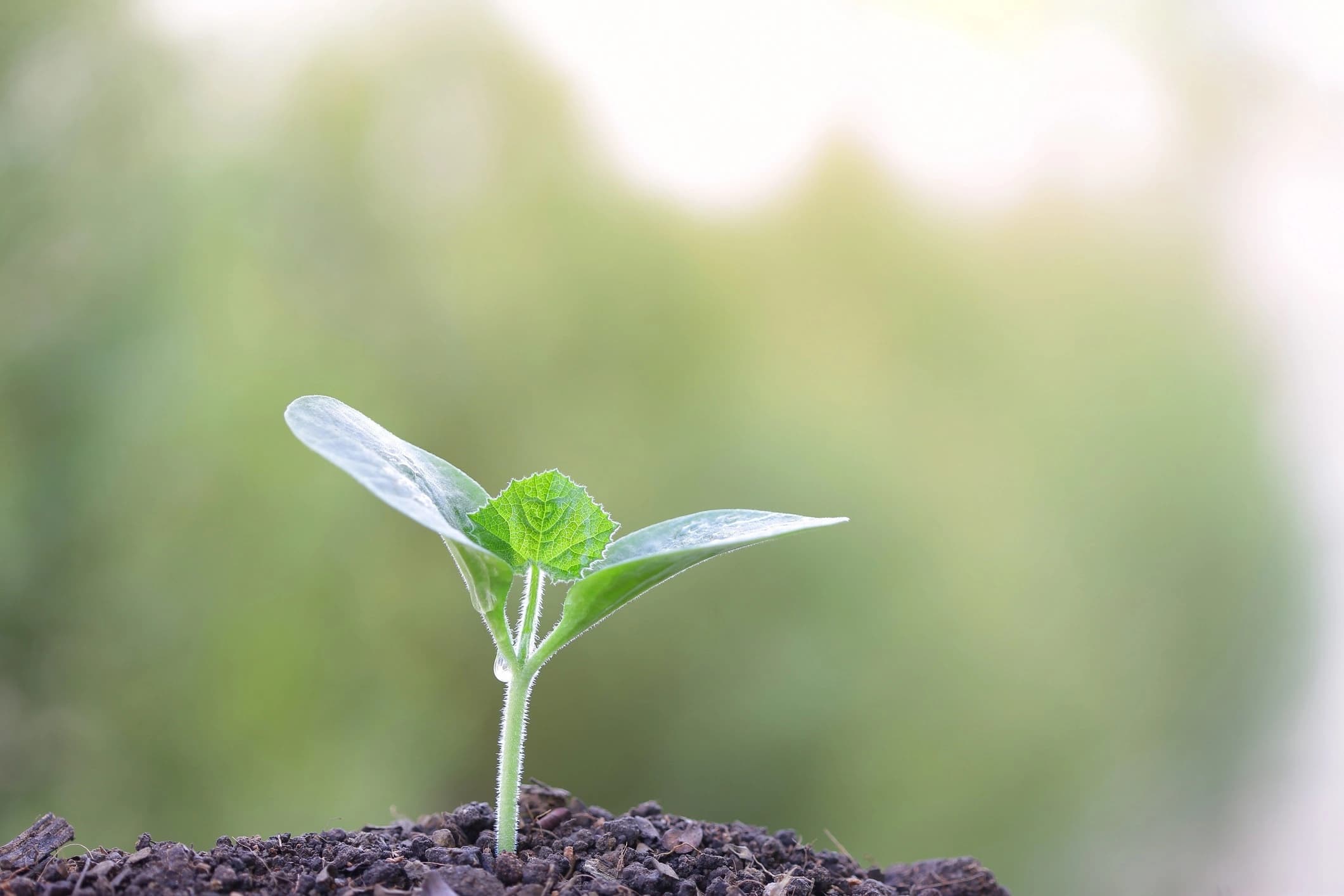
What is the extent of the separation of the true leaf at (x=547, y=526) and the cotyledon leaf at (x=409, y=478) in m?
0.02

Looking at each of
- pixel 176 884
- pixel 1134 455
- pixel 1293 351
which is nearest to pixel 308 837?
pixel 176 884

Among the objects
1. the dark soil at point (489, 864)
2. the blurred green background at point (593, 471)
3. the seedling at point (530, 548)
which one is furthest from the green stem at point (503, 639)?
the blurred green background at point (593, 471)

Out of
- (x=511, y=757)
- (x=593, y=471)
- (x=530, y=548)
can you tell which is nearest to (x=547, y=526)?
(x=530, y=548)

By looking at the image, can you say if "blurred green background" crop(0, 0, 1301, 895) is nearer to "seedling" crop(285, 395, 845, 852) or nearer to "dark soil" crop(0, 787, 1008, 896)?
"dark soil" crop(0, 787, 1008, 896)

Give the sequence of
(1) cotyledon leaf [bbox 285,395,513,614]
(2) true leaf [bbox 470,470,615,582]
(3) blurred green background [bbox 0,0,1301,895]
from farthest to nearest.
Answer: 1. (3) blurred green background [bbox 0,0,1301,895]
2. (2) true leaf [bbox 470,470,615,582]
3. (1) cotyledon leaf [bbox 285,395,513,614]

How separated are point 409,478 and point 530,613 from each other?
0.16 m

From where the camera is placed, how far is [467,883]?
71 cm

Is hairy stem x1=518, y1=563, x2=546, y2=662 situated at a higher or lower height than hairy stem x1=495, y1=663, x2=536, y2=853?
higher

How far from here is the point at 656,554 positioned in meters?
0.72

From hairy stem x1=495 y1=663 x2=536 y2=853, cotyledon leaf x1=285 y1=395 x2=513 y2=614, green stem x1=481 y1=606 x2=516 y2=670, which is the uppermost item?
cotyledon leaf x1=285 y1=395 x2=513 y2=614

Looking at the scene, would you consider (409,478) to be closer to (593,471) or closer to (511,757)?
(511,757)

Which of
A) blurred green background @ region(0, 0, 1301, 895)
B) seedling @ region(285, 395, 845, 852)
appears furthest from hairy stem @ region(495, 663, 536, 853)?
blurred green background @ region(0, 0, 1301, 895)

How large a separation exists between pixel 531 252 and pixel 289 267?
42cm

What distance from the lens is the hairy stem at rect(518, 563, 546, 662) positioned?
32.1 inches
